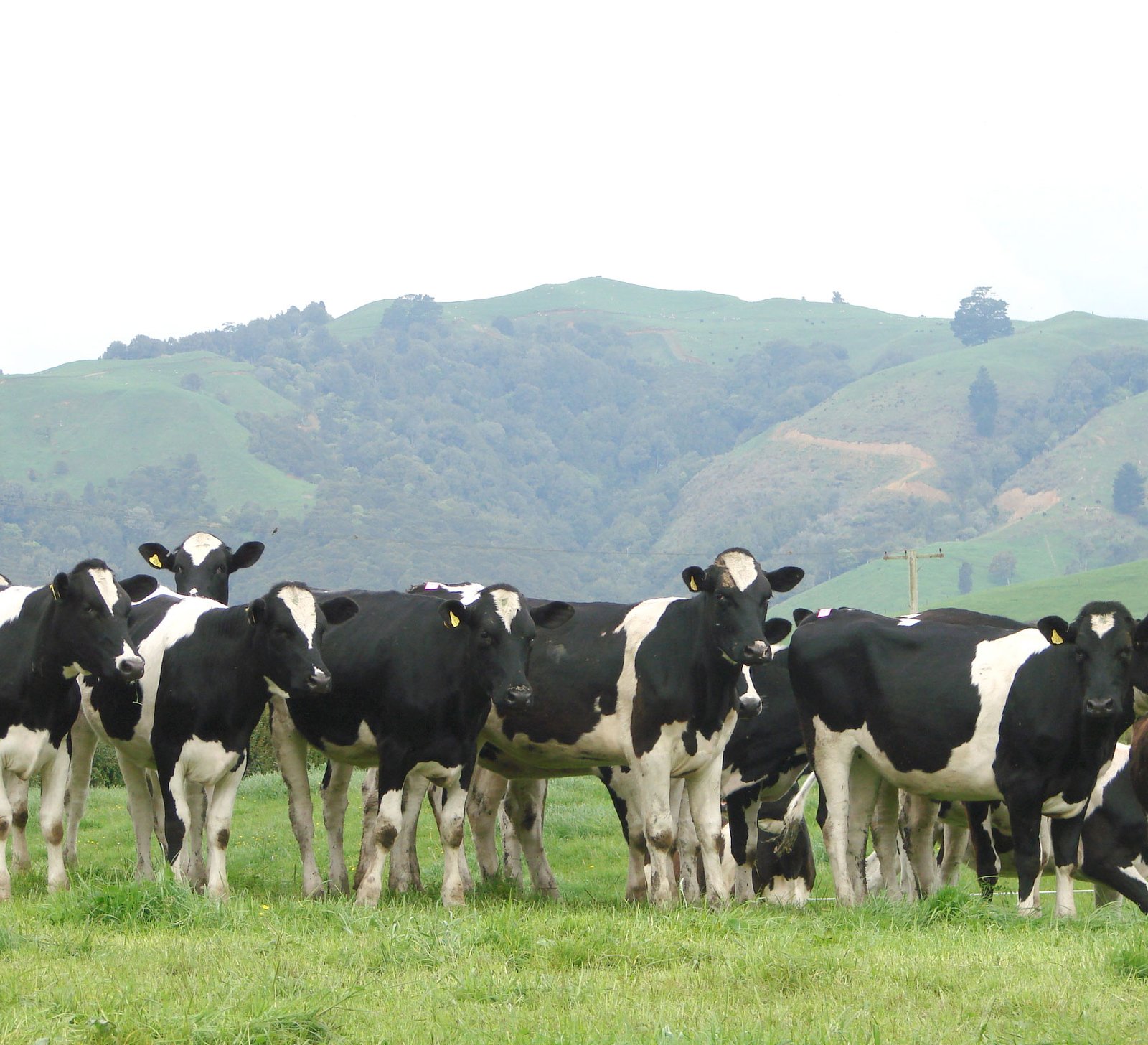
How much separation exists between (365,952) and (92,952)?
1659 mm

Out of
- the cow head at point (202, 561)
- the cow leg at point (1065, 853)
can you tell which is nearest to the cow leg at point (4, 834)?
the cow head at point (202, 561)

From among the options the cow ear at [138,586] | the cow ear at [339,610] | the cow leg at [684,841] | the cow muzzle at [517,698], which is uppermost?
the cow ear at [138,586]

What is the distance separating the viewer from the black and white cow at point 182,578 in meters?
16.7

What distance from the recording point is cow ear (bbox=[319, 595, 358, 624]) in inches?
574

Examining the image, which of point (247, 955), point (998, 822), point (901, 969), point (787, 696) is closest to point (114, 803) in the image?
point (787, 696)

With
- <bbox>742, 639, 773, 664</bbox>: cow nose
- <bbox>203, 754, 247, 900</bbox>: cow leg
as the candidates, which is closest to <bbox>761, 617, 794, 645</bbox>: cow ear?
<bbox>742, 639, 773, 664</bbox>: cow nose

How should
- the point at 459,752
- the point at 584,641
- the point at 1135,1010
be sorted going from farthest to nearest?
the point at 584,641, the point at 459,752, the point at 1135,1010

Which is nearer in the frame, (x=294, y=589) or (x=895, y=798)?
(x=294, y=589)

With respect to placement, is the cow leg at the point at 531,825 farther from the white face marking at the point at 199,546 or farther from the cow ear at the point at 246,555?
the white face marking at the point at 199,546

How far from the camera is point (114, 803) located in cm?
2642

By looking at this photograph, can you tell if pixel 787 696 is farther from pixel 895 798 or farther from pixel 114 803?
pixel 114 803

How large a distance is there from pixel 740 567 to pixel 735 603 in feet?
1.73

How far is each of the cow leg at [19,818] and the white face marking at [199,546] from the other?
3.71m

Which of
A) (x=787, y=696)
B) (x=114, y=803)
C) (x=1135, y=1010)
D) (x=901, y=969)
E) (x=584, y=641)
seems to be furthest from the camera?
(x=114, y=803)
